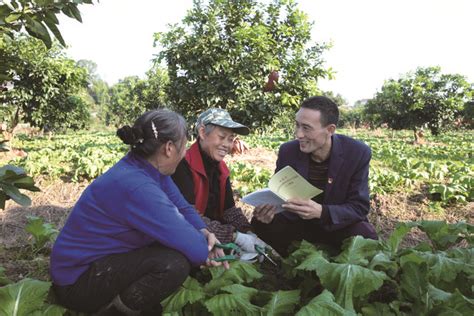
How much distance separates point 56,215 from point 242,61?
16.9ft

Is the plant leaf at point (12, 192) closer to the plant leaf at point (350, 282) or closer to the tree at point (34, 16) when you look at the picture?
the tree at point (34, 16)

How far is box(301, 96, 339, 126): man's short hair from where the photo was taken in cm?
306

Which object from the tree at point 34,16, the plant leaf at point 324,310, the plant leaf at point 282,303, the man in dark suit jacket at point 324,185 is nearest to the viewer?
the tree at point 34,16

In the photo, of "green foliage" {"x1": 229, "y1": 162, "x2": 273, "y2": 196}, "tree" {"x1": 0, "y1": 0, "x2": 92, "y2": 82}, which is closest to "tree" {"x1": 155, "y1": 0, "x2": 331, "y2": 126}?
"green foliage" {"x1": 229, "y1": 162, "x2": 273, "y2": 196}

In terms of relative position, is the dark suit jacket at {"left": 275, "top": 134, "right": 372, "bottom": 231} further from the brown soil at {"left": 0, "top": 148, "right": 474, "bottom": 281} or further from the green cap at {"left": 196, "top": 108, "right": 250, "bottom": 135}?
the brown soil at {"left": 0, "top": 148, "right": 474, "bottom": 281}

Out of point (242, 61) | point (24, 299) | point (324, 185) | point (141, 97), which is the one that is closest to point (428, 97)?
point (242, 61)

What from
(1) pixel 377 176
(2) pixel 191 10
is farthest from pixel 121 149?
(1) pixel 377 176

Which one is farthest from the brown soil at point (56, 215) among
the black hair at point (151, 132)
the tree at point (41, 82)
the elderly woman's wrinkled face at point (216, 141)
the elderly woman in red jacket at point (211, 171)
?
the tree at point (41, 82)

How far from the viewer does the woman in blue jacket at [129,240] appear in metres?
2.08

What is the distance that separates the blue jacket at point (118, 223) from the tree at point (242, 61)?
6397mm

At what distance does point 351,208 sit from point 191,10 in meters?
7.07

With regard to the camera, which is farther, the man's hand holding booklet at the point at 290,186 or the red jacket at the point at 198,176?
the red jacket at the point at 198,176

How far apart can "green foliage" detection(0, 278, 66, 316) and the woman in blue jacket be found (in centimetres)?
13

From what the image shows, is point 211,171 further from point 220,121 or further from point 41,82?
point 41,82
